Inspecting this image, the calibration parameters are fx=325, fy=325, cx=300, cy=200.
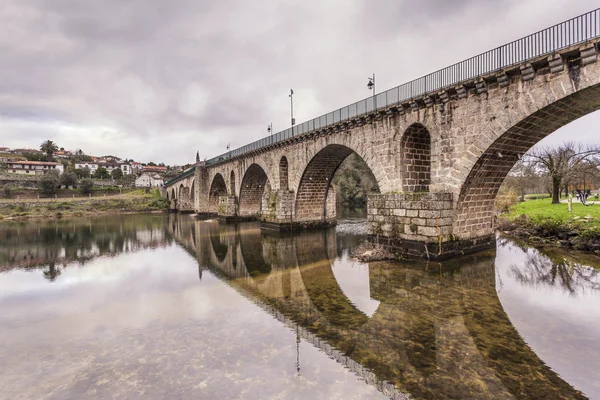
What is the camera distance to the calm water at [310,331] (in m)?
5.05

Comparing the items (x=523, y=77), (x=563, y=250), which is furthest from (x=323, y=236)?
(x=523, y=77)

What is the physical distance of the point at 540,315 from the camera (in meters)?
7.64

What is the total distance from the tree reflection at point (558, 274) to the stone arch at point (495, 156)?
2.39 metres

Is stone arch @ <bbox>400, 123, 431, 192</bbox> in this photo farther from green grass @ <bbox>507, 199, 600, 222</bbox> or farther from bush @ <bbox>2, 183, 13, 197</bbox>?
bush @ <bbox>2, 183, 13, 197</bbox>

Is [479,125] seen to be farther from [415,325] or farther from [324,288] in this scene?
[415,325]

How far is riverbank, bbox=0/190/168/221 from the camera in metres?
50.3

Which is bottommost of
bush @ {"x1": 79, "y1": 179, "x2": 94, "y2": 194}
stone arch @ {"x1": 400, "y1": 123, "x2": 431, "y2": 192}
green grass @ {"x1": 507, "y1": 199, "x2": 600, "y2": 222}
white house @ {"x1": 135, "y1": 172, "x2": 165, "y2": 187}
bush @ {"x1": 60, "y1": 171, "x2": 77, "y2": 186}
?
green grass @ {"x1": 507, "y1": 199, "x2": 600, "y2": 222}

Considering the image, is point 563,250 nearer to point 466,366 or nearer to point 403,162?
point 403,162

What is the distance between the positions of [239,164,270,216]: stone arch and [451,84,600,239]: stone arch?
23.2 metres

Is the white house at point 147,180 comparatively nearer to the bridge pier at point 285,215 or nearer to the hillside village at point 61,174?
the hillside village at point 61,174

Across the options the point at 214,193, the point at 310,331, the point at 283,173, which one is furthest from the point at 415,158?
the point at 214,193

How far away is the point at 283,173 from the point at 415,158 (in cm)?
1304

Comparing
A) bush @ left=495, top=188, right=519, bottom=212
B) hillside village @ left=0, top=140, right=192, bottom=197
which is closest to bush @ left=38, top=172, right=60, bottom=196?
hillside village @ left=0, top=140, right=192, bottom=197

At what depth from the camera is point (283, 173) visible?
26734mm
